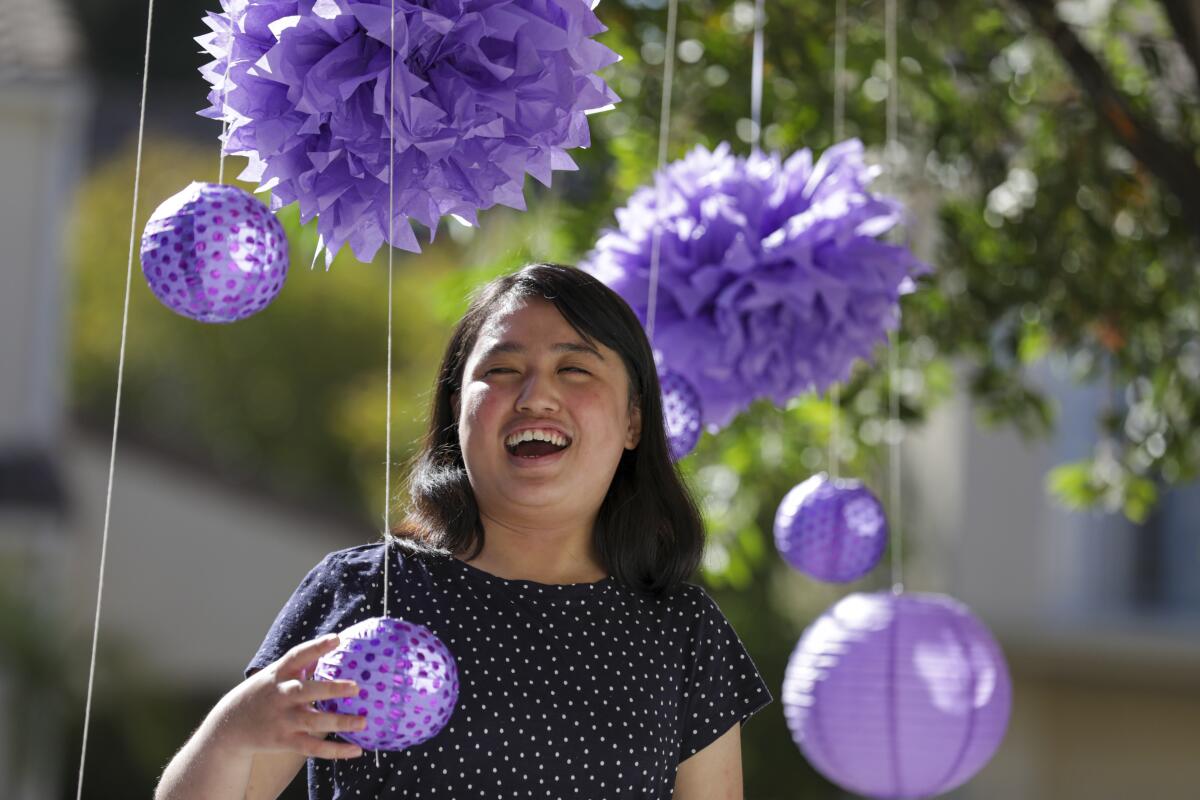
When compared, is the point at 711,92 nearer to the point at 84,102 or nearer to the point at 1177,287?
the point at 1177,287

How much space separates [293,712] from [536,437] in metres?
0.42

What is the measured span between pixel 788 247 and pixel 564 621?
63cm

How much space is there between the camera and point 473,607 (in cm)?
167

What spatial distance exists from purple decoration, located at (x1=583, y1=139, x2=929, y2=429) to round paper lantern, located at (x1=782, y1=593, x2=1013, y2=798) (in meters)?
0.35

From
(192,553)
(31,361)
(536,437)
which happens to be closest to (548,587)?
(536,437)

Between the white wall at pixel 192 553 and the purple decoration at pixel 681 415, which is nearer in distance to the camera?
the purple decoration at pixel 681 415

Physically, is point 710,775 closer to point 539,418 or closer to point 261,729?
point 539,418

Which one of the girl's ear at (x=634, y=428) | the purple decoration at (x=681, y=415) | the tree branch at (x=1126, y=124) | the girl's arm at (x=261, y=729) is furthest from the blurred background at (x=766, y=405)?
the girl's arm at (x=261, y=729)

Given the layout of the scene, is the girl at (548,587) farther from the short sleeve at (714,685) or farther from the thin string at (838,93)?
the thin string at (838,93)

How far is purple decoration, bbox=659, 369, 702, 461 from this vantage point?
2088 mm

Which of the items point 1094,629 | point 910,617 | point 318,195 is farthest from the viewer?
point 1094,629

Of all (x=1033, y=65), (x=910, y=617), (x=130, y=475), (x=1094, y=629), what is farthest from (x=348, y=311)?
(x=910, y=617)

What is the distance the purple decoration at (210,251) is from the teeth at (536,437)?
0.89 feet

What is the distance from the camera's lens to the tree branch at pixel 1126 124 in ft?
9.50
